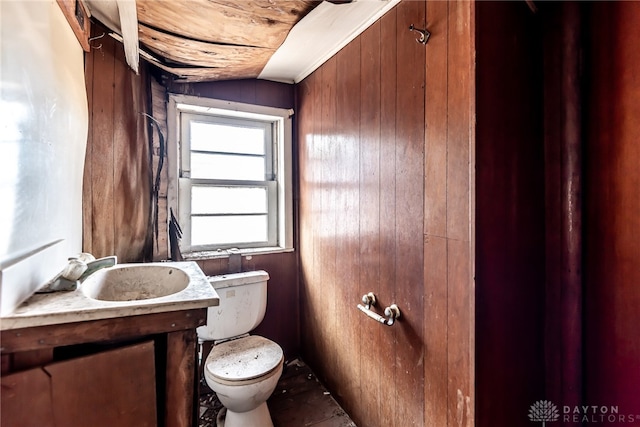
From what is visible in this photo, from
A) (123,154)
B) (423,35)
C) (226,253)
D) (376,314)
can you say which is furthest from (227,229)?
(423,35)

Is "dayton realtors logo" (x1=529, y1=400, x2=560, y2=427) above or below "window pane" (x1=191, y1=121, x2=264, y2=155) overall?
below

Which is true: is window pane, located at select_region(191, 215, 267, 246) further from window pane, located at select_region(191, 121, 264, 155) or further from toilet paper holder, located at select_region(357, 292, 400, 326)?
toilet paper holder, located at select_region(357, 292, 400, 326)

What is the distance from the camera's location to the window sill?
6.41 ft

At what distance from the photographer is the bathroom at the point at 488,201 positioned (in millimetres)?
989

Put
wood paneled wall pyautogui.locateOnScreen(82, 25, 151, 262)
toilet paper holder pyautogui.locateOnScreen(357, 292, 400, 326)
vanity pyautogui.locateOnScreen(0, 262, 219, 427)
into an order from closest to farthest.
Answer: vanity pyautogui.locateOnScreen(0, 262, 219, 427), toilet paper holder pyautogui.locateOnScreen(357, 292, 400, 326), wood paneled wall pyautogui.locateOnScreen(82, 25, 151, 262)

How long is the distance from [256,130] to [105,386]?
183cm

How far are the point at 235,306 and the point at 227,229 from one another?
58 cm

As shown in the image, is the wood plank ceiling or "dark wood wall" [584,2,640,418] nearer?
"dark wood wall" [584,2,640,418]

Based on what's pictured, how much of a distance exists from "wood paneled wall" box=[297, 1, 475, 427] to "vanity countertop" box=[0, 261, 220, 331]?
80 centimetres

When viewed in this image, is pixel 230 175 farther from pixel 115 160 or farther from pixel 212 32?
pixel 212 32

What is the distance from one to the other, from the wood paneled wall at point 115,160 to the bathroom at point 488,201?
10mm

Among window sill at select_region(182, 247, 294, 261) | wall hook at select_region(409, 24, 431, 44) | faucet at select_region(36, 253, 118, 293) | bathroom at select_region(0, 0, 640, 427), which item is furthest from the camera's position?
window sill at select_region(182, 247, 294, 261)

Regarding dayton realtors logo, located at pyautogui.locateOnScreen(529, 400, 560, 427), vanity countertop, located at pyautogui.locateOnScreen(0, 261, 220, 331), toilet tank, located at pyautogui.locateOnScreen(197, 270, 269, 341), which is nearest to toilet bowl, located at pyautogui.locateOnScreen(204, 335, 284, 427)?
toilet tank, located at pyautogui.locateOnScreen(197, 270, 269, 341)

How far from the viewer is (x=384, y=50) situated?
1.35 meters
